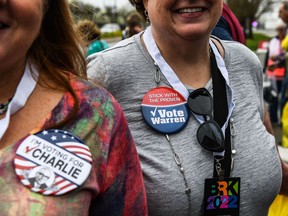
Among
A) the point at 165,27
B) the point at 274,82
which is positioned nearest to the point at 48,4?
the point at 165,27

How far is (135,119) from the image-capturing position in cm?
175

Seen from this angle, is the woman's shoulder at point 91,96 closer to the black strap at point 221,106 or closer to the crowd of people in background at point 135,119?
the crowd of people in background at point 135,119

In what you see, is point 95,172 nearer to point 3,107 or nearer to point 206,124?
point 3,107

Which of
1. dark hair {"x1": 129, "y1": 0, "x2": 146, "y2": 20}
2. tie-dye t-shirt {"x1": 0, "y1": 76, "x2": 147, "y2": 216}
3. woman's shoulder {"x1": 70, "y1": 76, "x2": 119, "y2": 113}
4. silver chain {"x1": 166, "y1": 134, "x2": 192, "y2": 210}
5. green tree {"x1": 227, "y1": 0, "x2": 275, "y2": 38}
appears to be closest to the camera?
tie-dye t-shirt {"x1": 0, "y1": 76, "x2": 147, "y2": 216}

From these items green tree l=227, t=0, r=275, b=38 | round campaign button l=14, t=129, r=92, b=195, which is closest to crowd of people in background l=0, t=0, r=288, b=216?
round campaign button l=14, t=129, r=92, b=195

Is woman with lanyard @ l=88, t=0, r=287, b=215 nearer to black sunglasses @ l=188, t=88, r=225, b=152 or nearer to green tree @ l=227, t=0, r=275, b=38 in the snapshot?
black sunglasses @ l=188, t=88, r=225, b=152

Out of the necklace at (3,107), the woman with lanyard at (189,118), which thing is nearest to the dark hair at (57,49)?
the necklace at (3,107)

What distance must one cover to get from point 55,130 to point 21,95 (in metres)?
0.12

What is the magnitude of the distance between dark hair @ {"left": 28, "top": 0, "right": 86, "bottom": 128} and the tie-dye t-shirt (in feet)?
0.20

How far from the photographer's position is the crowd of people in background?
1.16 meters

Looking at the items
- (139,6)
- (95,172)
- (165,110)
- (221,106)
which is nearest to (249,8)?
(139,6)

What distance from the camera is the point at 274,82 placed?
788 centimetres

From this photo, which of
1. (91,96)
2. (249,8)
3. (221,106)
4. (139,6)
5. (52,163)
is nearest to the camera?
(52,163)

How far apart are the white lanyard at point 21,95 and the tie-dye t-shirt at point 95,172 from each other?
0.06m
